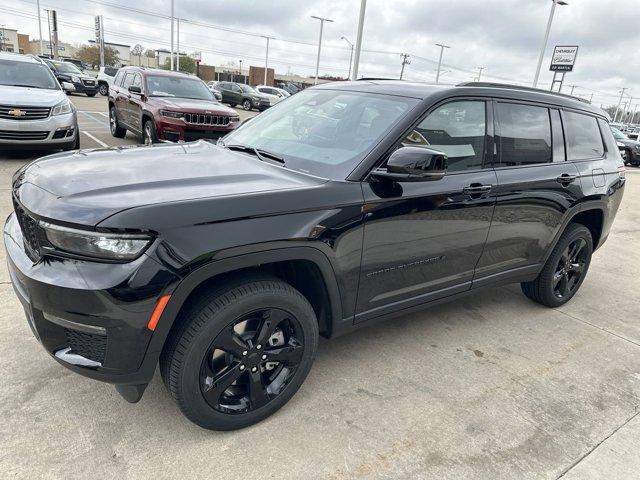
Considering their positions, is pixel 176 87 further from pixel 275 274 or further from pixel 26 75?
pixel 275 274

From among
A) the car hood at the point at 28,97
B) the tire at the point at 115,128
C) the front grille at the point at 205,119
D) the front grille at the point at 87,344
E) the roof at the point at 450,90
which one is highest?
the roof at the point at 450,90

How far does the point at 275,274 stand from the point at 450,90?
159cm

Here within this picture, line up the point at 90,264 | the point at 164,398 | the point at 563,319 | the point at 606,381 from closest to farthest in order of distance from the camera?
1. the point at 90,264
2. the point at 164,398
3. the point at 606,381
4. the point at 563,319

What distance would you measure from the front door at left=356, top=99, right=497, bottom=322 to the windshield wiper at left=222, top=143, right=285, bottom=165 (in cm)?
62

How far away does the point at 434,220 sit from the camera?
288 cm

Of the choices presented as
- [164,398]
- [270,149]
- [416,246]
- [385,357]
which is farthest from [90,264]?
[385,357]

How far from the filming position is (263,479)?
2164 millimetres

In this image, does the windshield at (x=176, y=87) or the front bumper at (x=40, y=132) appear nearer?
the front bumper at (x=40, y=132)

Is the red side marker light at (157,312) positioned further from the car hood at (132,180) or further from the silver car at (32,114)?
the silver car at (32,114)

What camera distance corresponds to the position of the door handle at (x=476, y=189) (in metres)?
3.03

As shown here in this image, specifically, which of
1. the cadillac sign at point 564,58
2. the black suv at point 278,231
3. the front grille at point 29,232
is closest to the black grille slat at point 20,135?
the black suv at point 278,231

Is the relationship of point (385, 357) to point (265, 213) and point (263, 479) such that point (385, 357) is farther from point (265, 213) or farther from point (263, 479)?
point (265, 213)

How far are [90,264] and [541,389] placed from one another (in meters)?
2.73

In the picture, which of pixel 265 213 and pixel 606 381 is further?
pixel 606 381
